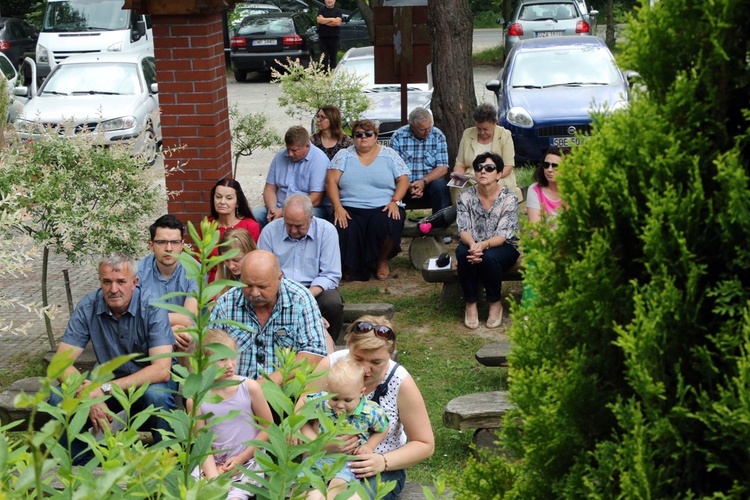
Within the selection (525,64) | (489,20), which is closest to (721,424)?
(525,64)

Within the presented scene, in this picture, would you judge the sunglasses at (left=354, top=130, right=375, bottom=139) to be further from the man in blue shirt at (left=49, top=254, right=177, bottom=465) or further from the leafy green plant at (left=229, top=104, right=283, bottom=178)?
the man in blue shirt at (left=49, top=254, right=177, bottom=465)

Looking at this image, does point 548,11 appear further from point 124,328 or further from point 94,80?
point 124,328

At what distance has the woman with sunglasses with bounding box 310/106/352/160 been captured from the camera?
10195mm

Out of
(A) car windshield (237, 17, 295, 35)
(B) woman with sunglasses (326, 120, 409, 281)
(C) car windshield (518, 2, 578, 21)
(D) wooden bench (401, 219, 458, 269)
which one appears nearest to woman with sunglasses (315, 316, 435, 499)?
(B) woman with sunglasses (326, 120, 409, 281)

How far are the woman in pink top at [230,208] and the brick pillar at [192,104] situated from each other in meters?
0.55

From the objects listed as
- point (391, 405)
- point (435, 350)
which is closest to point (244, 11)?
point (435, 350)

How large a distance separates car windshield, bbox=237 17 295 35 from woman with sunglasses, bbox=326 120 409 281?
18289mm

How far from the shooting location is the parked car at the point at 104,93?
1591 cm

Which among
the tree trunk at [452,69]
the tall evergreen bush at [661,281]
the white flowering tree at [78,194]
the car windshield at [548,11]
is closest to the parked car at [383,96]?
the tree trunk at [452,69]

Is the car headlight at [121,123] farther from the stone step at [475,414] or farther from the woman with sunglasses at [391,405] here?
the woman with sunglasses at [391,405]

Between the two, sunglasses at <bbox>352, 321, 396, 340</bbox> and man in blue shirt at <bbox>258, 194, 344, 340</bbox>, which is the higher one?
sunglasses at <bbox>352, 321, 396, 340</bbox>

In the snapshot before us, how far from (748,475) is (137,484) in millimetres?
1331

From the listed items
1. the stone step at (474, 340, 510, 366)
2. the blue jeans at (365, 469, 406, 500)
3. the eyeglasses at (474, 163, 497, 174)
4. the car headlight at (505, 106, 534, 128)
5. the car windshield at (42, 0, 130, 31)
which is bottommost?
the stone step at (474, 340, 510, 366)

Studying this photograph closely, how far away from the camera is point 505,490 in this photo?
2.78 m
